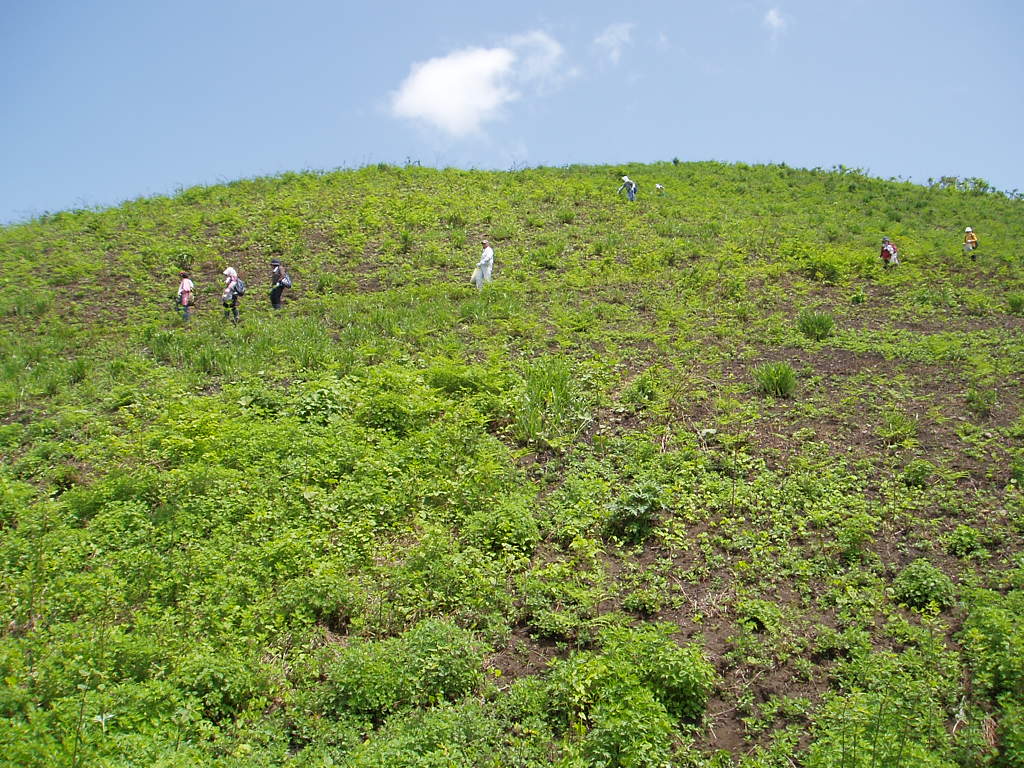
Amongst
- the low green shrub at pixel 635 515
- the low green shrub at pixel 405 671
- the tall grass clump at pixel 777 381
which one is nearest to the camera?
the low green shrub at pixel 405 671

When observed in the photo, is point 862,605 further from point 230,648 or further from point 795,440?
point 230,648

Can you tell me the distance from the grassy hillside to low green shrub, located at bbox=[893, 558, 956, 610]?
2 centimetres

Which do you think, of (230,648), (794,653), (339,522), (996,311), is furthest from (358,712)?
(996,311)

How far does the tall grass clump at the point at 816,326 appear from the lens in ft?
40.5

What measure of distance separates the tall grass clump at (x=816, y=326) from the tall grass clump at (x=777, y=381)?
2.37m

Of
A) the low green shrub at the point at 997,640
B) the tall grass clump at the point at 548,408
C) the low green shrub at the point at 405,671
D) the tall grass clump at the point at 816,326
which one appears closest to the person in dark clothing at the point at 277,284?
the tall grass clump at the point at 548,408

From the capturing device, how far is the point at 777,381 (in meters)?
10.2

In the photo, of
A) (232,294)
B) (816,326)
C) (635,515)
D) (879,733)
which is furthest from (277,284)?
(879,733)

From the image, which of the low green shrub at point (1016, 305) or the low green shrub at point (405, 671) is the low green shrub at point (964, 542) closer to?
the low green shrub at point (405, 671)

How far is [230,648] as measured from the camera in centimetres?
583

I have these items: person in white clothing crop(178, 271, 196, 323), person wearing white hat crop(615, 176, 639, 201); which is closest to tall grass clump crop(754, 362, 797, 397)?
person in white clothing crop(178, 271, 196, 323)

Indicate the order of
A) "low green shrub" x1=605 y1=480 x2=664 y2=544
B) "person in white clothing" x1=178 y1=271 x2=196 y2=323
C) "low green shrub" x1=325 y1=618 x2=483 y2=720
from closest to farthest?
1. "low green shrub" x1=325 y1=618 x2=483 y2=720
2. "low green shrub" x1=605 y1=480 x2=664 y2=544
3. "person in white clothing" x1=178 y1=271 x2=196 y2=323

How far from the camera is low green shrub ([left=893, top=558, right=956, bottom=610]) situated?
248 inches

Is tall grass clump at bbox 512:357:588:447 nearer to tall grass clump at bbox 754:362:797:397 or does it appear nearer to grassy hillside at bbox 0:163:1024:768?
grassy hillside at bbox 0:163:1024:768
